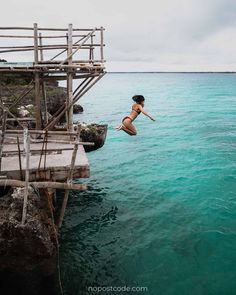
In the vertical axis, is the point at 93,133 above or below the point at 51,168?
above

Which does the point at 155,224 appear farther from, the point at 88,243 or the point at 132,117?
the point at 132,117

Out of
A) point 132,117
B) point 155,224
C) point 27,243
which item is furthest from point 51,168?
point 155,224

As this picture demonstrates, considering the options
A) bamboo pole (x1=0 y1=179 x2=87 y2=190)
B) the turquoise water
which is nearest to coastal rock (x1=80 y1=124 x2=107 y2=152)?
the turquoise water

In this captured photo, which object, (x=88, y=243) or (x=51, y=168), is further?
(x=88, y=243)

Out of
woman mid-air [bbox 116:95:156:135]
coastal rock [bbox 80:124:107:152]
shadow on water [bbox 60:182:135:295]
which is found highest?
woman mid-air [bbox 116:95:156:135]

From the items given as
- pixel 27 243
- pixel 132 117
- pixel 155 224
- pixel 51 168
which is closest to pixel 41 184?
pixel 51 168

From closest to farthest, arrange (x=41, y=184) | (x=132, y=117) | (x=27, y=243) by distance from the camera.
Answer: (x=27, y=243) → (x=41, y=184) → (x=132, y=117)

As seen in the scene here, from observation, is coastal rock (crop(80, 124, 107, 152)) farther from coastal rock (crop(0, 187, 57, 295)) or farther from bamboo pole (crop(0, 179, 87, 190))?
bamboo pole (crop(0, 179, 87, 190))

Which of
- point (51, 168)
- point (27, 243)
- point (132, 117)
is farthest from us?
point (132, 117)

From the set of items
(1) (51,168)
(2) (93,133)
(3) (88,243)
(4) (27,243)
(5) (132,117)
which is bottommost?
(3) (88,243)

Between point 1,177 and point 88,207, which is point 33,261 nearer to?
point 1,177

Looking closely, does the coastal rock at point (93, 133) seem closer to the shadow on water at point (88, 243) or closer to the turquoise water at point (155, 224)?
the turquoise water at point (155, 224)

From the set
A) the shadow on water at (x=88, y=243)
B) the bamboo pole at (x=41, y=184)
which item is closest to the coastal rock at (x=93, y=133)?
the shadow on water at (x=88, y=243)

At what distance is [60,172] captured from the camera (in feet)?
39.8
